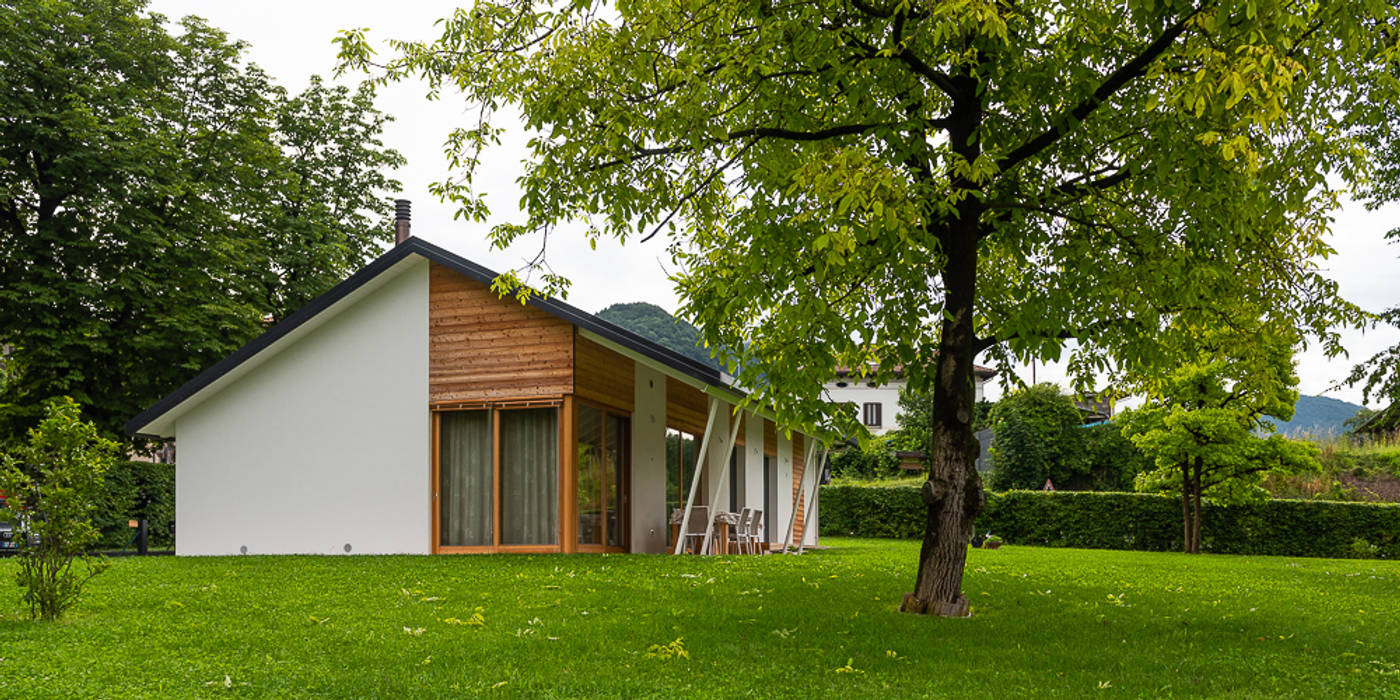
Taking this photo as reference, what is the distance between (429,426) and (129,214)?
35.1 ft

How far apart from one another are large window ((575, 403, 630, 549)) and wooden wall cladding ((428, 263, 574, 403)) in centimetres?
84

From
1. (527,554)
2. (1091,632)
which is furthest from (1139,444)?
(1091,632)

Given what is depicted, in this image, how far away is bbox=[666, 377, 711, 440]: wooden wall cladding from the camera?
18.9m

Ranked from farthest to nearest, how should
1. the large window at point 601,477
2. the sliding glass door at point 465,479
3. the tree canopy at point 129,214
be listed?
the tree canopy at point 129,214, the sliding glass door at point 465,479, the large window at point 601,477

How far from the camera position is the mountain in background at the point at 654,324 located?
5600 centimetres

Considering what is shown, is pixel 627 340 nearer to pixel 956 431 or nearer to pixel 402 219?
pixel 956 431

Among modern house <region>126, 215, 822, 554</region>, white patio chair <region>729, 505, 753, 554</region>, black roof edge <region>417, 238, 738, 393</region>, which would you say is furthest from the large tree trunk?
white patio chair <region>729, 505, 753, 554</region>

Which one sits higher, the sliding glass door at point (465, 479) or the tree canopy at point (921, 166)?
the tree canopy at point (921, 166)

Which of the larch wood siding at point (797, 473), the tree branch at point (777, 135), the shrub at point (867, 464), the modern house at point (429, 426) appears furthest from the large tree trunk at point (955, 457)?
the shrub at point (867, 464)

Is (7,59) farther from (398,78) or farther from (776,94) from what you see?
(776,94)

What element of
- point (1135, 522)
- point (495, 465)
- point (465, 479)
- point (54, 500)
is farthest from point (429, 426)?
point (1135, 522)

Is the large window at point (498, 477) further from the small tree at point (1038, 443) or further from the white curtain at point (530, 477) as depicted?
the small tree at point (1038, 443)

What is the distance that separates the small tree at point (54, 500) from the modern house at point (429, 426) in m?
7.40

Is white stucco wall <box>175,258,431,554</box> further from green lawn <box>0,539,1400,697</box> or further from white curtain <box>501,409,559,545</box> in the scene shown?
green lawn <box>0,539,1400,697</box>
